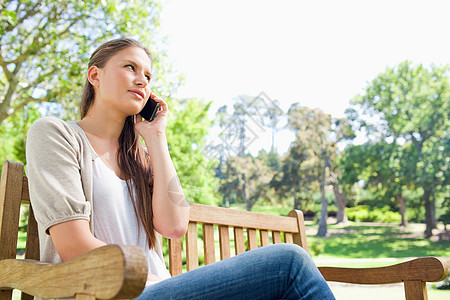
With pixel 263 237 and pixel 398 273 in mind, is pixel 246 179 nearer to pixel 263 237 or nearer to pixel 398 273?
pixel 263 237

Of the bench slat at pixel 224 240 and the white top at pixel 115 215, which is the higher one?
the white top at pixel 115 215

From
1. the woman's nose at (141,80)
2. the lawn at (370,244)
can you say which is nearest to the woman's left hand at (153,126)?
the woman's nose at (141,80)

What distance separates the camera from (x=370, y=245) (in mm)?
11094

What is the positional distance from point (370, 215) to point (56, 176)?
12.6 meters

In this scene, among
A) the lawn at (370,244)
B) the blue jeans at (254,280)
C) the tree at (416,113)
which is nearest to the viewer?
the blue jeans at (254,280)

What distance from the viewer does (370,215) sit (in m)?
12.1

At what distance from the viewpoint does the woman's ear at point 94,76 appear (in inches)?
39.3

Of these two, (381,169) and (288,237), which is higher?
(288,237)

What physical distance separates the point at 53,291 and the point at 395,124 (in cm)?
1113

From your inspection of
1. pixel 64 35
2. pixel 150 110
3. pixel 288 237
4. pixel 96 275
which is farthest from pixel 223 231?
pixel 64 35

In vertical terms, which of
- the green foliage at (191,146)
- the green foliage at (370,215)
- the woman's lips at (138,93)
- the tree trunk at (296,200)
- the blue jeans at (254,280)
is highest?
the woman's lips at (138,93)

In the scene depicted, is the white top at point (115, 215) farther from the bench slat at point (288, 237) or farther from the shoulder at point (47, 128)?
the bench slat at point (288, 237)

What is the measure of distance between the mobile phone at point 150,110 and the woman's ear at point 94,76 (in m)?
0.16

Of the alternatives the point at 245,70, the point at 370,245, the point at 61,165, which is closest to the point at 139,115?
the point at 61,165
